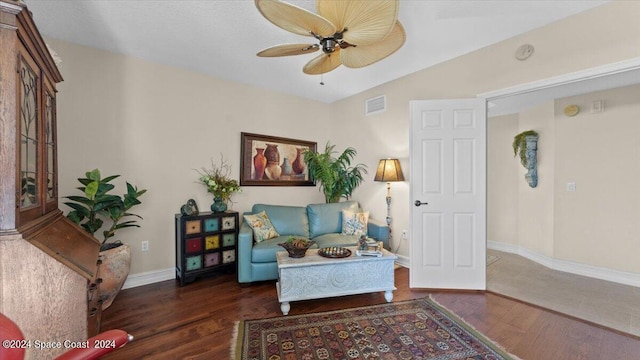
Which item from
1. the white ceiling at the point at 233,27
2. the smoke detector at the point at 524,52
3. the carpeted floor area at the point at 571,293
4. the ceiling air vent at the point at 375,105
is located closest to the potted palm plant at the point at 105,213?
the white ceiling at the point at 233,27

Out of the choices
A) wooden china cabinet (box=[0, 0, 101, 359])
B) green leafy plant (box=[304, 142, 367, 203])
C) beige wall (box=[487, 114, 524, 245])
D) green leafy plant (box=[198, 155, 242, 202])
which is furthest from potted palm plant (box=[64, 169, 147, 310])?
beige wall (box=[487, 114, 524, 245])

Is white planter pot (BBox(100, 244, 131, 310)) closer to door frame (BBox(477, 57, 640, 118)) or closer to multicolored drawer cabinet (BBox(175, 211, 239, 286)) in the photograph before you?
multicolored drawer cabinet (BBox(175, 211, 239, 286))

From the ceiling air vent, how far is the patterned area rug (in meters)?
2.84

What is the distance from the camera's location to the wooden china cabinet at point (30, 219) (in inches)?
42.2

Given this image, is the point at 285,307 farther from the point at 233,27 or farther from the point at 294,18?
the point at 233,27

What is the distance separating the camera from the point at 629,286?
9.50ft

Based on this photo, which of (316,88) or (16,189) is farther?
(316,88)

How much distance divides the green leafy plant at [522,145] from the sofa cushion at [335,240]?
9.60 ft

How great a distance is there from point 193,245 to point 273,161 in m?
1.73

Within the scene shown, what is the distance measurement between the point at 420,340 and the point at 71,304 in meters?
2.23

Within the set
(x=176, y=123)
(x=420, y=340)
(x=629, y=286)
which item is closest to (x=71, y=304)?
(x=420, y=340)

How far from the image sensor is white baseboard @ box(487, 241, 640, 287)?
2.98 metres

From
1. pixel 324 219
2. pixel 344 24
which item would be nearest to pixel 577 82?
pixel 344 24

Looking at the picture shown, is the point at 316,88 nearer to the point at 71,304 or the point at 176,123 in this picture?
the point at 176,123
